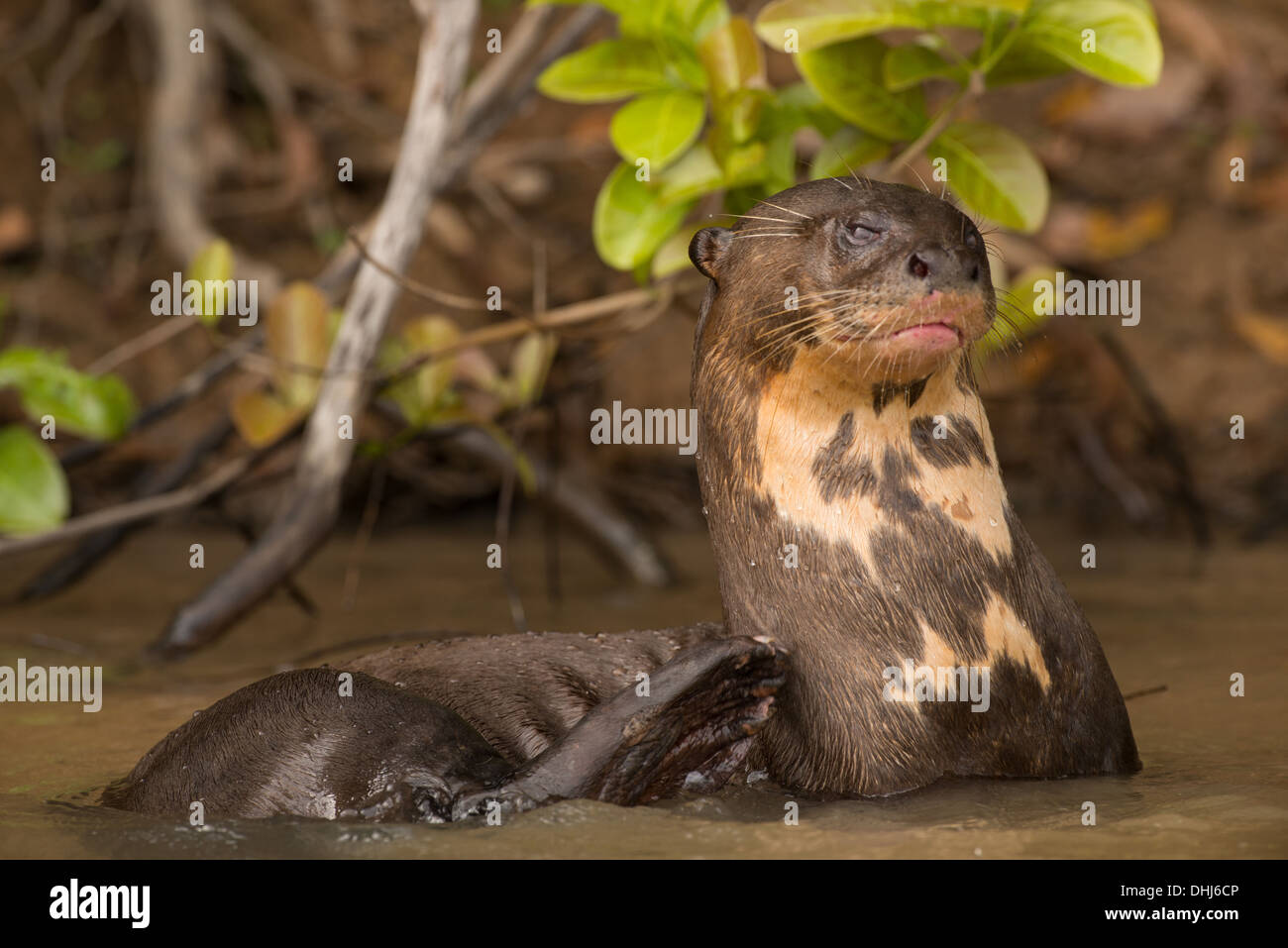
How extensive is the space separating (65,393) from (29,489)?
9.7 inches

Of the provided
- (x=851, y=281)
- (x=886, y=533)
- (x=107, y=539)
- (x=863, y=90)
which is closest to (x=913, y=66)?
(x=863, y=90)

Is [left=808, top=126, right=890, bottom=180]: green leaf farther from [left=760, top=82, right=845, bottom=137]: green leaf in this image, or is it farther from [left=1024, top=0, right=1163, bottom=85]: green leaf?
[left=1024, top=0, right=1163, bottom=85]: green leaf

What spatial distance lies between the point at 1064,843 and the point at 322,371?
6.92 ft

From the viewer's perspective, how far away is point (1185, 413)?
19.9ft

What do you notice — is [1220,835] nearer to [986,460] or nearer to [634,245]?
[986,460]

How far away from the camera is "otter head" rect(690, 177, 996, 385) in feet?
7.72

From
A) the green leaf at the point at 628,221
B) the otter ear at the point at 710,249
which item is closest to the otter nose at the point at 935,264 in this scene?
the otter ear at the point at 710,249

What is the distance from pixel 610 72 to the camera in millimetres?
3299

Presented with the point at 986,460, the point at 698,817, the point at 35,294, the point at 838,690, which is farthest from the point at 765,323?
the point at 35,294

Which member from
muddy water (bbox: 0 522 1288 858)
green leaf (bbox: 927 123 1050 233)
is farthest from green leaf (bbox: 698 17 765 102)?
muddy water (bbox: 0 522 1288 858)

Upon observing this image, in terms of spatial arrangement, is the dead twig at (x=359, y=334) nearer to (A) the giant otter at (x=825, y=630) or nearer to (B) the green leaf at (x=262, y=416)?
(B) the green leaf at (x=262, y=416)

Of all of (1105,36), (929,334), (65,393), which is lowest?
(929,334)

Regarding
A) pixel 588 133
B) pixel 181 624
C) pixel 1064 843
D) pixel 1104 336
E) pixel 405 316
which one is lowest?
pixel 1064 843

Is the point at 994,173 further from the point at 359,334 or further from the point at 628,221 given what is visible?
the point at 359,334
